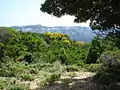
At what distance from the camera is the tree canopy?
42.9 feet

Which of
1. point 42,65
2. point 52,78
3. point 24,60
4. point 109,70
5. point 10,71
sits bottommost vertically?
point 24,60

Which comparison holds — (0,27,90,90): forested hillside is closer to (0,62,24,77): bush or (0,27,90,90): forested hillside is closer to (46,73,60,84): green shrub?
(0,62,24,77): bush

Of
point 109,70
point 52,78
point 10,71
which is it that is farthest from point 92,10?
point 10,71

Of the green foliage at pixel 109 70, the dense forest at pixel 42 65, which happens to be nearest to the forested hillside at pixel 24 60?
the dense forest at pixel 42 65

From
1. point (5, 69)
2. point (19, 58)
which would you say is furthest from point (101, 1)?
point (19, 58)

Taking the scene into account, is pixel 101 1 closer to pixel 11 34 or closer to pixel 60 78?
pixel 60 78

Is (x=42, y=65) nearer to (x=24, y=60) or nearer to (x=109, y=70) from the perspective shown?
(x=109, y=70)

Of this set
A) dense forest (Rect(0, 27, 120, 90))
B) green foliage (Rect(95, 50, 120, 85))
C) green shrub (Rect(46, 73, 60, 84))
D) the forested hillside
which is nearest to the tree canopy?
dense forest (Rect(0, 27, 120, 90))

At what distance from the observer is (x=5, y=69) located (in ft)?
57.7

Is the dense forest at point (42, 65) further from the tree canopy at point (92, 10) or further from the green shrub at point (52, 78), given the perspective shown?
the tree canopy at point (92, 10)

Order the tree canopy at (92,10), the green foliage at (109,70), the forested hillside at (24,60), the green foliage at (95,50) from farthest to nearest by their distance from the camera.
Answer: the green foliage at (95,50) < the forested hillside at (24,60) < the tree canopy at (92,10) < the green foliage at (109,70)

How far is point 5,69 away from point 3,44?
315 inches

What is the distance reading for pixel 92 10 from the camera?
1364 cm

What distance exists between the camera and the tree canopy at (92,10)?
42.9ft
